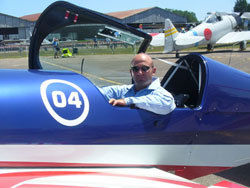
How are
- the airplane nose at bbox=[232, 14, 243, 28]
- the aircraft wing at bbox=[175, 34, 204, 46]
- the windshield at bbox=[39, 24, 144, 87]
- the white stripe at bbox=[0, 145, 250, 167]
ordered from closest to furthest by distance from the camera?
the white stripe at bbox=[0, 145, 250, 167] < the windshield at bbox=[39, 24, 144, 87] < the aircraft wing at bbox=[175, 34, 204, 46] < the airplane nose at bbox=[232, 14, 243, 28]

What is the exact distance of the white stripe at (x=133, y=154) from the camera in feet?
6.56

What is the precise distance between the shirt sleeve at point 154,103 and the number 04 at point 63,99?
0.41 metres

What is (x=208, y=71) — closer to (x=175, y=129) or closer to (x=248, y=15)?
(x=175, y=129)

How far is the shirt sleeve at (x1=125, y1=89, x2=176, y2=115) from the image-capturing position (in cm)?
229

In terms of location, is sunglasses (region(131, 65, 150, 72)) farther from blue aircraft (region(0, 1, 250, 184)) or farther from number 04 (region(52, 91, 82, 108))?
number 04 (region(52, 91, 82, 108))

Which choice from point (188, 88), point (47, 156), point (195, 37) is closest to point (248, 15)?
point (195, 37)

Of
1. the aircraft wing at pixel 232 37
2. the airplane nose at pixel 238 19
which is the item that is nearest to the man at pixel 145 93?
the aircraft wing at pixel 232 37

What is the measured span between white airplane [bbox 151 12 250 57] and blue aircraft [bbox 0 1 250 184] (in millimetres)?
14950

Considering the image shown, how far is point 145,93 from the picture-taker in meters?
2.51

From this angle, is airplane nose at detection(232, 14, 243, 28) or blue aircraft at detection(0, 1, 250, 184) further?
airplane nose at detection(232, 14, 243, 28)

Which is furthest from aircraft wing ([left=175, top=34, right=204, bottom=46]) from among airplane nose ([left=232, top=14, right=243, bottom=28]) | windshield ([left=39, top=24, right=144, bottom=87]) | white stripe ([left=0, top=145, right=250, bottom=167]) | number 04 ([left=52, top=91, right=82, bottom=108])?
number 04 ([left=52, top=91, right=82, bottom=108])

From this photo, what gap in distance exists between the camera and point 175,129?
7.79 ft

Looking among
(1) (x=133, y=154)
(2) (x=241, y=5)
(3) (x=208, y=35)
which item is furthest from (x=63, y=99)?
(2) (x=241, y=5)

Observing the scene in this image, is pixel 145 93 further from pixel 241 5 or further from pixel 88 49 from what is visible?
pixel 241 5
